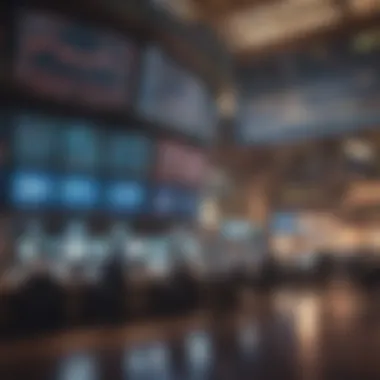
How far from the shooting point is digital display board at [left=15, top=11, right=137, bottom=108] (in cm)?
1156

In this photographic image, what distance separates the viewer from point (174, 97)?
15.7m

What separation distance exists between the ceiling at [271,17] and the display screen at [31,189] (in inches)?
207

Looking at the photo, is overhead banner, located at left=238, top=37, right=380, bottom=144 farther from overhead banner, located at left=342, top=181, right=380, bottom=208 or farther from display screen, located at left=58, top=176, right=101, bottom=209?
display screen, located at left=58, top=176, right=101, bottom=209

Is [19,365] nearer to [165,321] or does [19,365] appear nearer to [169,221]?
[165,321]

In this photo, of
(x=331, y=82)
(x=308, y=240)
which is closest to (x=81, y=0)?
(x=331, y=82)

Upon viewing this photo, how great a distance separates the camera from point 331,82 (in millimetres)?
16234

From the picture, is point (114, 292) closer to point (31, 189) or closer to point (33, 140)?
point (31, 189)

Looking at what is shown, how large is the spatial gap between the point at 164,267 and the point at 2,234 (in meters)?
4.57

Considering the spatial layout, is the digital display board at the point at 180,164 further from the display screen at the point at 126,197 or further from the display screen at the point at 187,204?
the display screen at the point at 126,197

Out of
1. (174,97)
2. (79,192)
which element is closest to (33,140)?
(79,192)

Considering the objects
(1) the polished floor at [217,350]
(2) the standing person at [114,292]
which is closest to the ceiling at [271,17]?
(2) the standing person at [114,292]

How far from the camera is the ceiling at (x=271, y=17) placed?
51.4 ft

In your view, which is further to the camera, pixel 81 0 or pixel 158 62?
pixel 158 62

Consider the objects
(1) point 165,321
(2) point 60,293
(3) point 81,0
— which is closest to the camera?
(2) point 60,293
